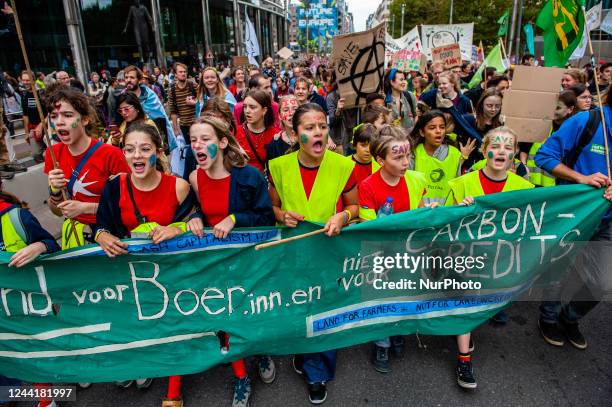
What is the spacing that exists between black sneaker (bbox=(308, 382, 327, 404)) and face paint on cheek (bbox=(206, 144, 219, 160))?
65.1 inches

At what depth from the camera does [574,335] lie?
11.1ft

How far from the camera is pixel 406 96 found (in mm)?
6578

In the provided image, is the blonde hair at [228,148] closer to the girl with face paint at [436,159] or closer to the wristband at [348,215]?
the wristband at [348,215]

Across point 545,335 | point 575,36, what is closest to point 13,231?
point 545,335

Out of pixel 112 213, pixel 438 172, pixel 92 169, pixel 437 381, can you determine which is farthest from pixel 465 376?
pixel 92 169

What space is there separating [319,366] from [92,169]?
2129mm

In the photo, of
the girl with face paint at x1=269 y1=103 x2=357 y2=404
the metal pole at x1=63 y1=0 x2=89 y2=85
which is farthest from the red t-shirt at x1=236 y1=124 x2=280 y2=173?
the metal pole at x1=63 y1=0 x2=89 y2=85

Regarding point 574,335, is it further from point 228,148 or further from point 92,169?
point 92,169

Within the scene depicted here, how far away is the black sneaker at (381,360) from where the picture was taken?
10.3 feet

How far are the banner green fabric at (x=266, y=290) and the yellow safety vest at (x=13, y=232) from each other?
0.10m

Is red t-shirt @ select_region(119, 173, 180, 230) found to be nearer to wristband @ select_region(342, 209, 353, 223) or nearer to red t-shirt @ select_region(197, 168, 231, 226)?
red t-shirt @ select_region(197, 168, 231, 226)

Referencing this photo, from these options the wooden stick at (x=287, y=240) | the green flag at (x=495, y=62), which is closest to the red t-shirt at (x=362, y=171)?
the wooden stick at (x=287, y=240)

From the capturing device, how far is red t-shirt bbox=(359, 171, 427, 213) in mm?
3158

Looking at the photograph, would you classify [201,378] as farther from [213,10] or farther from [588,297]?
[213,10]
